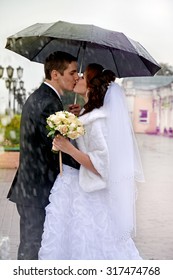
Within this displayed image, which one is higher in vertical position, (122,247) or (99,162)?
(99,162)

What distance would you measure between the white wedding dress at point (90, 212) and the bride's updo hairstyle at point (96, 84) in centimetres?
6

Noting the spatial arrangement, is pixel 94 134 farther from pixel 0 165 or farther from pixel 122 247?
pixel 0 165

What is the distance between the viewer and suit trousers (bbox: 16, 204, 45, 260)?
13.4ft

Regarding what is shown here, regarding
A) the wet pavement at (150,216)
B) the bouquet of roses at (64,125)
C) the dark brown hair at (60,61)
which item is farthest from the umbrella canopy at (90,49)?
the wet pavement at (150,216)

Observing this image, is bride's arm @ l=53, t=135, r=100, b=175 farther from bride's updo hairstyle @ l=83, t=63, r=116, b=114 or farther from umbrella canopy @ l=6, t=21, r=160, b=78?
umbrella canopy @ l=6, t=21, r=160, b=78

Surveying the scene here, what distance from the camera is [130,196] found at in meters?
4.27

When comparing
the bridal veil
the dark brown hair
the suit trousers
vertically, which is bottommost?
the suit trousers

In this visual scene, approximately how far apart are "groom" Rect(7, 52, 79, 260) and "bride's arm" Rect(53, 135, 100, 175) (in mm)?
153

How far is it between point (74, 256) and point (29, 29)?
1.52 meters

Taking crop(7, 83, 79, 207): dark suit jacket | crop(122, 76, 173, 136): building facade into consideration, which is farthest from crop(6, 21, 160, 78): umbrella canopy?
crop(122, 76, 173, 136): building facade

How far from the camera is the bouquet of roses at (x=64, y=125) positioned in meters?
3.80

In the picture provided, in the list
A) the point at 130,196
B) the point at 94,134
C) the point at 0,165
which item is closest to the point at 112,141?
the point at 94,134

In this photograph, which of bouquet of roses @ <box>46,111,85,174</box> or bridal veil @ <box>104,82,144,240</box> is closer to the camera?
bouquet of roses @ <box>46,111,85,174</box>

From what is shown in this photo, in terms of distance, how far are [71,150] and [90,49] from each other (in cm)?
106
